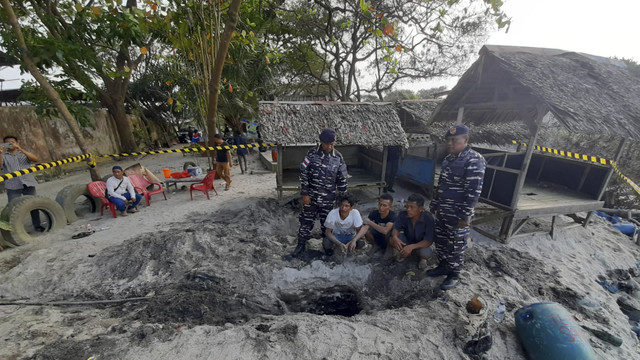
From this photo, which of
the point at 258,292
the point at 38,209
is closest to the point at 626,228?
the point at 258,292

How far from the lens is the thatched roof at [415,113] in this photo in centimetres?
812

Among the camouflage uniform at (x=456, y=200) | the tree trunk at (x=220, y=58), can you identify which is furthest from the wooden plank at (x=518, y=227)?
the tree trunk at (x=220, y=58)

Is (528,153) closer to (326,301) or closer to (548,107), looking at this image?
(548,107)

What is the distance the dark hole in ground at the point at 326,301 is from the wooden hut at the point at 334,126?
109 inches

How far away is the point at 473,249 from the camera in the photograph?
4.62 meters

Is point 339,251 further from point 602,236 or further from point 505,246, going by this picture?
point 602,236

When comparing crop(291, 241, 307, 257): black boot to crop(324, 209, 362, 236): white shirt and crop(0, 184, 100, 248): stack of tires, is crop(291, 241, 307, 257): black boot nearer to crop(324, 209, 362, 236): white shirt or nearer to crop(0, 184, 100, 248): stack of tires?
crop(324, 209, 362, 236): white shirt

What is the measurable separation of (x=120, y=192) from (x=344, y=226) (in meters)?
5.19

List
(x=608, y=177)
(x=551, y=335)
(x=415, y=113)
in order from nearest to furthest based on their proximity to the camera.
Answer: (x=551, y=335)
(x=608, y=177)
(x=415, y=113)

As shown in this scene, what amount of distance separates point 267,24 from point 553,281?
12366 millimetres

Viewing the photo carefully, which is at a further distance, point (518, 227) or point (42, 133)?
point (42, 133)

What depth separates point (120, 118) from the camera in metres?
13.2

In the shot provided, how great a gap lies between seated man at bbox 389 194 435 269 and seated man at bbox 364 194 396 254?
0.18 m

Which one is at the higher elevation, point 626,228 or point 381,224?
point 381,224
